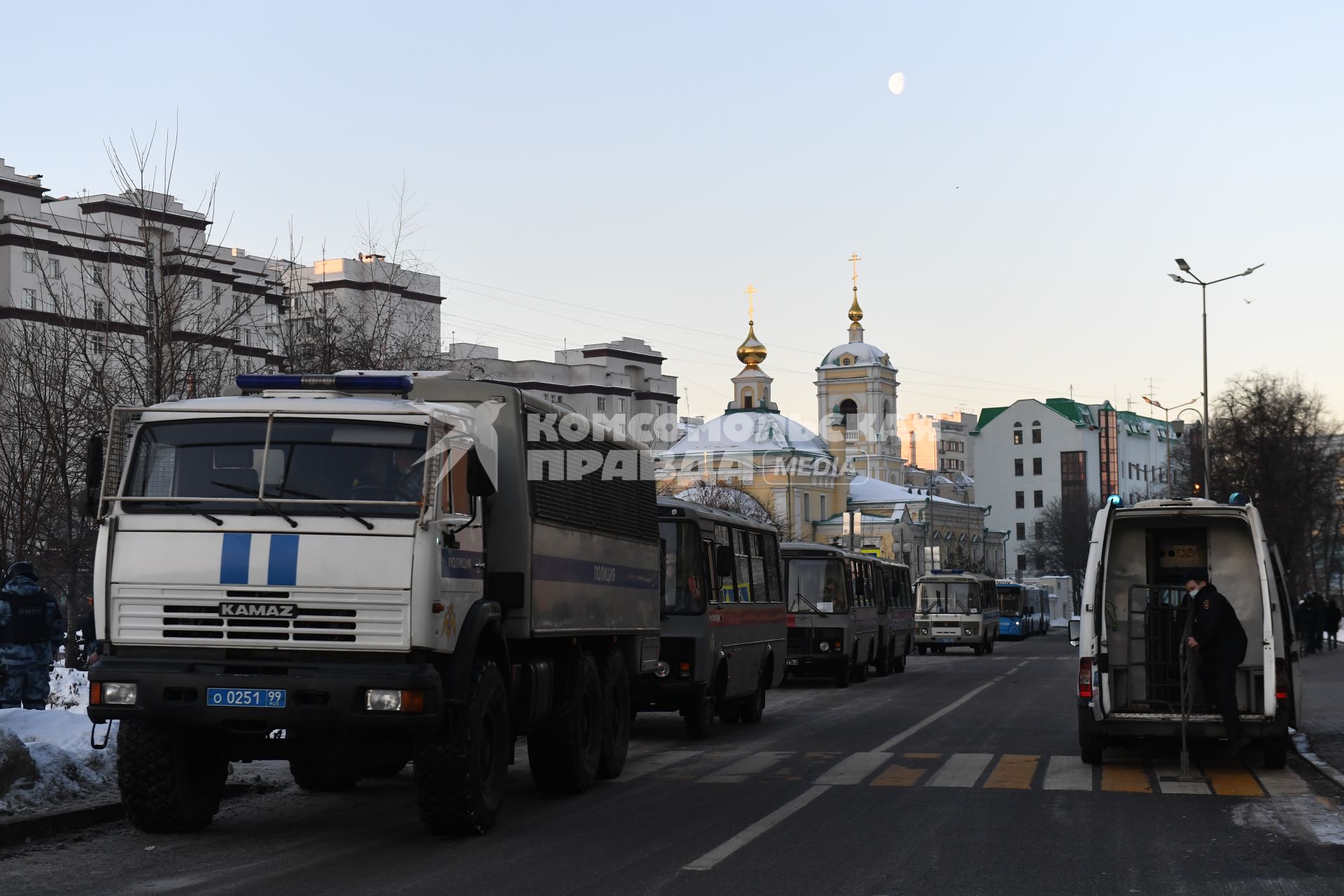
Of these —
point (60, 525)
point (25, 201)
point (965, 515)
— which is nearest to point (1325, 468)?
point (60, 525)

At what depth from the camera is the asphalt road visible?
8.98m

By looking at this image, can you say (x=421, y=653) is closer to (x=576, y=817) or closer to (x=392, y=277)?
(x=576, y=817)

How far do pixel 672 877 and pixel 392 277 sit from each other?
72.7 ft

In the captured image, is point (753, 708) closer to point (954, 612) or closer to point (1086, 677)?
point (1086, 677)

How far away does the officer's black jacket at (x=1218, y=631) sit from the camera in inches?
571

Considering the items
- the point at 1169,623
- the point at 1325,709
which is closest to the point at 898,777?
the point at 1169,623

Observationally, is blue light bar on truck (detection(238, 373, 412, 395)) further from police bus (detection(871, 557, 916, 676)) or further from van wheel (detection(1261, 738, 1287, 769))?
police bus (detection(871, 557, 916, 676))

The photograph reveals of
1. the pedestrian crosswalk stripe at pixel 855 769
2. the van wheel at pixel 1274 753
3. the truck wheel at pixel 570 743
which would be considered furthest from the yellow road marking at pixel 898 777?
the van wheel at pixel 1274 753

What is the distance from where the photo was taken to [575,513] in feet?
42.3

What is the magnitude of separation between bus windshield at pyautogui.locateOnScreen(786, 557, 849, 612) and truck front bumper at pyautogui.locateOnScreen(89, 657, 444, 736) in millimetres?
21935

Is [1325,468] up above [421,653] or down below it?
above

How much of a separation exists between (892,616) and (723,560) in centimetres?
1938

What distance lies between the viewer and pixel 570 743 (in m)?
12.9

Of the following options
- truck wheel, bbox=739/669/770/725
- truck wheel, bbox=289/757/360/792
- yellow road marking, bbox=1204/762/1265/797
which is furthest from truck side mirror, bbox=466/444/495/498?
truck wheel, bbox=739/669/770/725
